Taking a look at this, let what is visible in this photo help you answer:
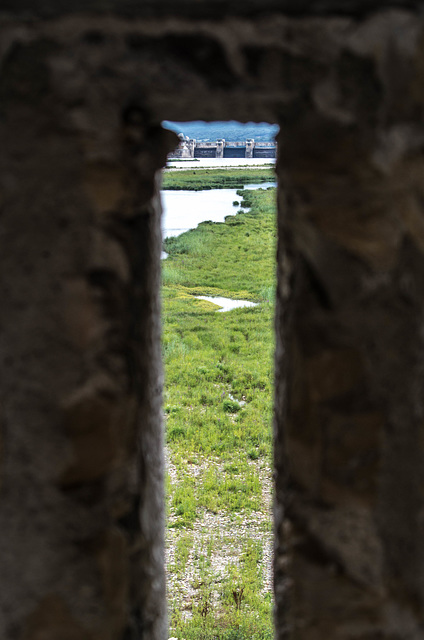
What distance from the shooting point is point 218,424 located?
496 cm

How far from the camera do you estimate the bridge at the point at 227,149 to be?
19812mm

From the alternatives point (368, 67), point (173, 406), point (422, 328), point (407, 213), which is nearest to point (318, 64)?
point (368, 67)

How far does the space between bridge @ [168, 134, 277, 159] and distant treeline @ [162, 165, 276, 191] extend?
8.79 ft

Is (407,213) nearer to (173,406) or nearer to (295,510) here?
(295,510)

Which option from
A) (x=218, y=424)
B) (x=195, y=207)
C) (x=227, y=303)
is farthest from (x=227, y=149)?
(x=218, y=424)

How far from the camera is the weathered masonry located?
728mm

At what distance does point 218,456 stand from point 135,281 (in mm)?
3887

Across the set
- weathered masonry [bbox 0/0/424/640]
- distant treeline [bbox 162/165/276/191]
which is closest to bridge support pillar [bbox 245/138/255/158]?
distant treeline [bbox 162/165/276/191]

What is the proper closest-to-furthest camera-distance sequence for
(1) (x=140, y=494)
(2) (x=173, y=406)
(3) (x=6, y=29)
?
(3) (x=6, y=29) < (1) (x=140, y=494) < (2) (x=173, y=406)

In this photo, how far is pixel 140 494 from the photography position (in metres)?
0.95

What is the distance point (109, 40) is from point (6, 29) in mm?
121

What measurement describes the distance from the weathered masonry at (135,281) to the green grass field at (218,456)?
232 centimetres

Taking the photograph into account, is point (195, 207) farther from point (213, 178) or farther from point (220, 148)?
point (220, 148)

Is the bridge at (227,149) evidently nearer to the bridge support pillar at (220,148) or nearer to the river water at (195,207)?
the bridge support pillar at (220,148)
